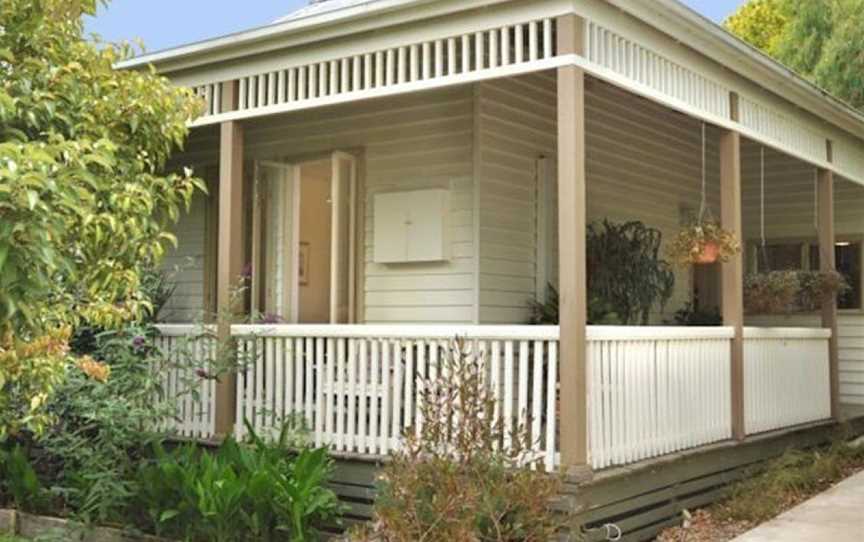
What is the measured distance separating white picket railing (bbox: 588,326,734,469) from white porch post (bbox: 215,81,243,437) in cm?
298

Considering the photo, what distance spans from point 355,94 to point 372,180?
2013 mm

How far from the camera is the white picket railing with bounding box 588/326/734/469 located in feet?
20.2

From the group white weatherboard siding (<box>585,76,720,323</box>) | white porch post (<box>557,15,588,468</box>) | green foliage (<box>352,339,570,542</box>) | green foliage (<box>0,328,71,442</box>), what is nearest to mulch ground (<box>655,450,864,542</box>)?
white porch post (<box>557,15,588,468</box>)

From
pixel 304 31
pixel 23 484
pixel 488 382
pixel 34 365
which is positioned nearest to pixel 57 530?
pixel 23 484

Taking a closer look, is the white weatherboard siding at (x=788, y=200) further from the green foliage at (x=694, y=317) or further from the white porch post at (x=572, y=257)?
the white porch post at (x=572, y=257)

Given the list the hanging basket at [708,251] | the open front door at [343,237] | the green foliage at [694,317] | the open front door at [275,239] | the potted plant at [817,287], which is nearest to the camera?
the hanging basket at [708,251]

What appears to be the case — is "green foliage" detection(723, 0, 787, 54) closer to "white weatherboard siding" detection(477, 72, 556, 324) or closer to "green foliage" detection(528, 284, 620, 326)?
"white weatherboard siding" detection(477, 72, 556, 324)

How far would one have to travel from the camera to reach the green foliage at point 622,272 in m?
8.96

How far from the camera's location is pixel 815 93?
9.20 metres

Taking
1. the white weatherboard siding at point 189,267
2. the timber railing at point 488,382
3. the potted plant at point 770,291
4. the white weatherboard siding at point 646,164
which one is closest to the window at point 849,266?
the white weatherboard siding at point 646,164

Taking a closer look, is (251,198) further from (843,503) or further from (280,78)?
(843,503)

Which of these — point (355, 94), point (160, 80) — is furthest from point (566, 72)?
point (160, 80)

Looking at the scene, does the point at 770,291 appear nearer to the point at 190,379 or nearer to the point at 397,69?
the point at 397,69

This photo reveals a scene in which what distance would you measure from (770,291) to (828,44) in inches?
365
